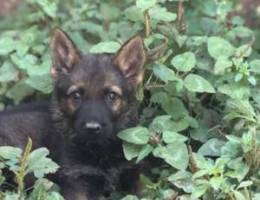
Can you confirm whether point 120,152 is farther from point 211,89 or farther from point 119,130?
point 211,89

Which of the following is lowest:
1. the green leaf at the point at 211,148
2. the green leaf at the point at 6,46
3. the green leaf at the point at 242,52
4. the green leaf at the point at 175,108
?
the green leaf at the point at 211,148

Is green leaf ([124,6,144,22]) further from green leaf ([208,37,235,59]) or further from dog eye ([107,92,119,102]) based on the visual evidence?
dog eye ([107,92,119,102])

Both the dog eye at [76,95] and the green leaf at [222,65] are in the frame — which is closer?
the dog eye at [76,95]

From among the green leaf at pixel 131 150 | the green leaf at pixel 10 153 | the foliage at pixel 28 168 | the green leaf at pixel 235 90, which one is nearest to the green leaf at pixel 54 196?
the foliage at pixel 28 168

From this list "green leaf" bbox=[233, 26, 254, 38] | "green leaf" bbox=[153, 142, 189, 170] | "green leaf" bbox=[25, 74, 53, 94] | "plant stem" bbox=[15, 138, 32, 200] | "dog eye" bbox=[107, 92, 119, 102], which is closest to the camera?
"plant stem" bbox=[15, 138, 32, 200]

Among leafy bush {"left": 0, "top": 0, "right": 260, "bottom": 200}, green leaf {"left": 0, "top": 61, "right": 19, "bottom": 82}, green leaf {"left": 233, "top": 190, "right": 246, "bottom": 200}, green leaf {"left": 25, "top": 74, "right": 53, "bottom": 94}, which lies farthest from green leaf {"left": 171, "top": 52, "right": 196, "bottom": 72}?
green leaf {"left": 0, "top": 61, "right": 19, "bottom": 82}

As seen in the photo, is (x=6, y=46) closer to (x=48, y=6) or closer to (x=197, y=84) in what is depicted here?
(x=48, y=6)

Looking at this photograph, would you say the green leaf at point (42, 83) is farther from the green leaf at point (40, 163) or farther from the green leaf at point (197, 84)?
the green leaf at point (40, 163)
